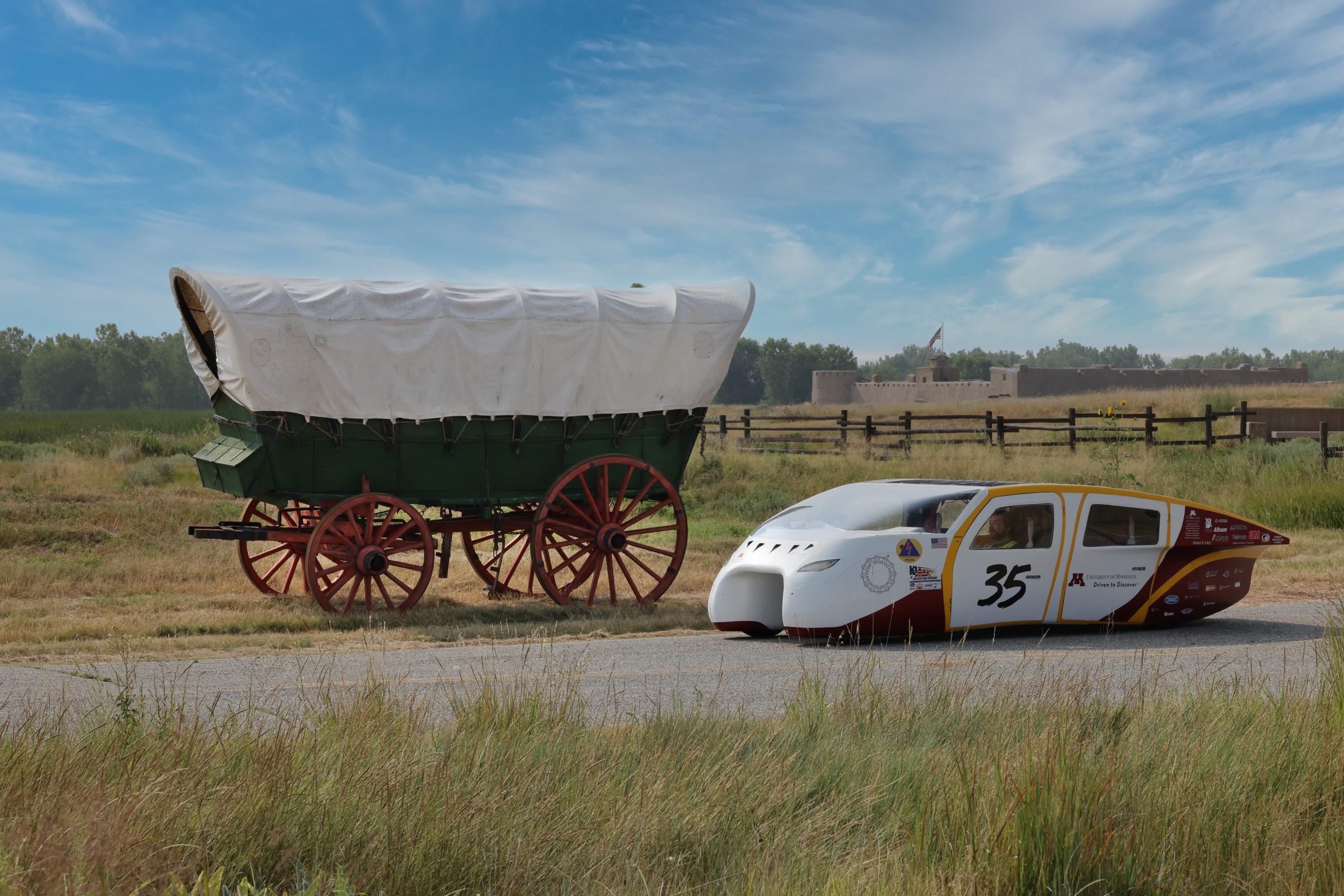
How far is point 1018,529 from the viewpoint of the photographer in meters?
10.1

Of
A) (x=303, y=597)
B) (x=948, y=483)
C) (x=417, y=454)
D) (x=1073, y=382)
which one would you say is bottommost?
(x=303, y=597)

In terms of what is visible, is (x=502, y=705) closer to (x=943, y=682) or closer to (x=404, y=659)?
(x=943, y=682)

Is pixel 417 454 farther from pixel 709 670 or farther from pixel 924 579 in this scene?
pixel 924 579

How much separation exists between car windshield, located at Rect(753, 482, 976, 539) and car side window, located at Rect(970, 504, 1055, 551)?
0.29 meters

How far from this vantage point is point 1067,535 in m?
10.2

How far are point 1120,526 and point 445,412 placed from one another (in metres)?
7.01

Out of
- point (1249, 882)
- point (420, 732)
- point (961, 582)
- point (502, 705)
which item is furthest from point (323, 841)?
point (961, 582)

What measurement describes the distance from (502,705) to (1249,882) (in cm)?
341

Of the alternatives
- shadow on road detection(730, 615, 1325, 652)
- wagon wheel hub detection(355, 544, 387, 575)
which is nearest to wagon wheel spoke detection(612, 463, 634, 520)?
wagon wheel hub detection(355, 544, 387, 575)

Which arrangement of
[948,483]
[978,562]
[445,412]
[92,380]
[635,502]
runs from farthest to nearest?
[92,380]
[635,502]
[445,412]
[948,483]
[978,562]

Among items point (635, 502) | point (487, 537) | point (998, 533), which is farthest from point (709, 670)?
point (487, 537)

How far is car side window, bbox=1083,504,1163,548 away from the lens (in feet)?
34.0

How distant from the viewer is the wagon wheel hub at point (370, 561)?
39.5ft

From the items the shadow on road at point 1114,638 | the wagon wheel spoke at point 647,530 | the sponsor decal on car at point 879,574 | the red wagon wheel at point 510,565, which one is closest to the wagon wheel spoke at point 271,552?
the red wagon wheel at point 510,565
